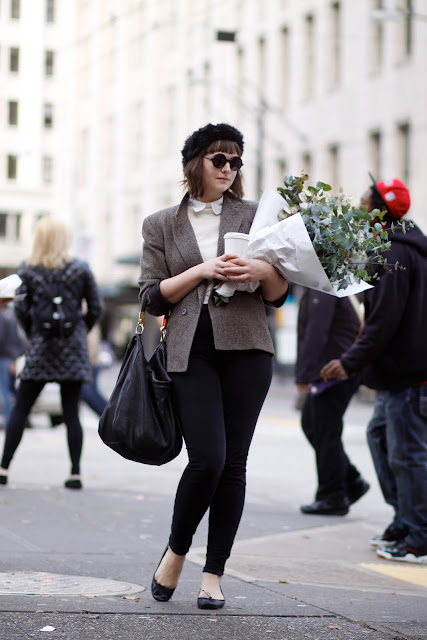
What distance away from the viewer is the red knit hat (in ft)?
21.7

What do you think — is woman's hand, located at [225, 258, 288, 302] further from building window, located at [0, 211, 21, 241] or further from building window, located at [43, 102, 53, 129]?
building window, located at [0, 211, 21, 241]

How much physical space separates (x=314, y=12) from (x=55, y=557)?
34.5 m

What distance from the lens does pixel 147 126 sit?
54.4 m

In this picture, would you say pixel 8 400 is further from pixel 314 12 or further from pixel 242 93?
pixel 242 93

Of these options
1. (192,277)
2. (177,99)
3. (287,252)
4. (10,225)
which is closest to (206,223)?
(192,277)

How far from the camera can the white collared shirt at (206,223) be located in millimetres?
5145

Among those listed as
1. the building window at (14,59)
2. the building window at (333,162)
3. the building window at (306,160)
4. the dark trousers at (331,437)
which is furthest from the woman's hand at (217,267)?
the building window at (306,160)

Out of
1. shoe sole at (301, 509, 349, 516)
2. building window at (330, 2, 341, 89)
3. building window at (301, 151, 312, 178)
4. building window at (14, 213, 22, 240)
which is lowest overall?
shoe sole at (301, 509, 349, 516)

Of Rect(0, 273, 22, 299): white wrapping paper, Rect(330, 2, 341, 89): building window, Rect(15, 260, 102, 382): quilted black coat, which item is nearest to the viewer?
Rect(0, 273, 22, 299): white wrapping paper

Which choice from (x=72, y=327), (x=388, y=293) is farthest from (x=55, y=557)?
(x=72, y=327)

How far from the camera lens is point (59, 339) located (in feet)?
28.2

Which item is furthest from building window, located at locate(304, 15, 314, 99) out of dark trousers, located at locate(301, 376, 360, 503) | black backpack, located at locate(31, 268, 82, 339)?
dark trousers, located at locate(301, 376, 360, 503)

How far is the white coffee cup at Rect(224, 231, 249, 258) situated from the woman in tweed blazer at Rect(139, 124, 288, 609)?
0.15ft

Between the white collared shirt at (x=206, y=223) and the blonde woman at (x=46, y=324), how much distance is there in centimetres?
347
